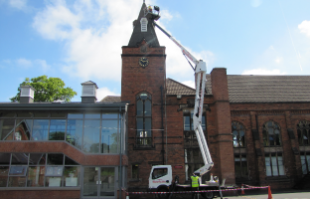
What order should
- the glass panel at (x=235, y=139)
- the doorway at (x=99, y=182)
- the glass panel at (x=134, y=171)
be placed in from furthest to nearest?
the glass panel at (x=235, y=139) → the glass panel at (x=134, y=171) → the doorway at (x=99, y=182)

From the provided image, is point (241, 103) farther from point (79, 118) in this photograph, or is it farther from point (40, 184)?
point (40, 184)

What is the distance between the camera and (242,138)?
78.3 ft

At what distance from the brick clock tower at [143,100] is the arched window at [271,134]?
10.1 metres

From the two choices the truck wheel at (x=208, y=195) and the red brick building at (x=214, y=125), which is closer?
the truck wheel at (x=208, y=195)

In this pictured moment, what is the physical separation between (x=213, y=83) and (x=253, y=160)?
782 centimetres

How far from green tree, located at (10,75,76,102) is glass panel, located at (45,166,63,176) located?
22124mm

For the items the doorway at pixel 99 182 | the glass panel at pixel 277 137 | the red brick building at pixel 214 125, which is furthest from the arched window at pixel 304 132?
the doorway at pixel 99 182

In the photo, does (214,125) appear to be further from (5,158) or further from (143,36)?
(5,158)

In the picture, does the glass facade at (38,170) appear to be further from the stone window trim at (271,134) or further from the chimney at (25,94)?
the stone window trim at (271,134)

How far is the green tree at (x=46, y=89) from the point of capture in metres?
36.4

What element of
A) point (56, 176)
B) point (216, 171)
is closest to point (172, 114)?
point (216, 171)

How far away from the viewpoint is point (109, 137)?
17.8 metres

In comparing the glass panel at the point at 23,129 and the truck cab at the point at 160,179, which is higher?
the glass panel at the point at 23,129

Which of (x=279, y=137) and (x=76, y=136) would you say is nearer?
(x=76, y=136)
